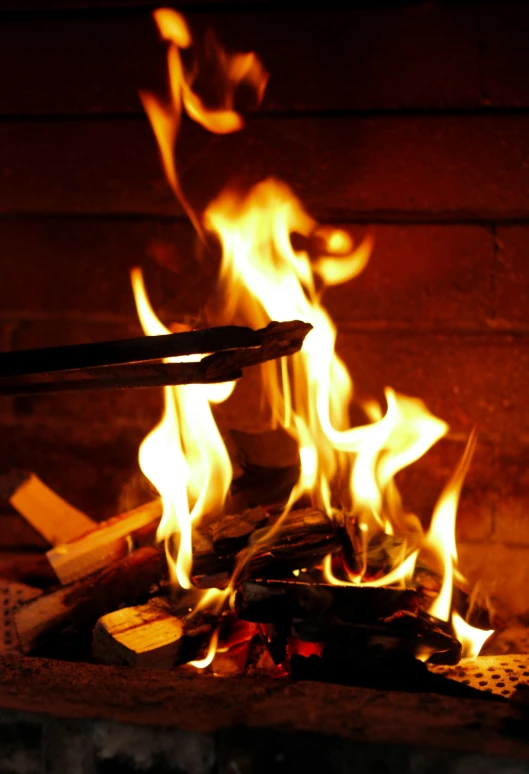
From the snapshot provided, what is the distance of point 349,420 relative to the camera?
269 cm

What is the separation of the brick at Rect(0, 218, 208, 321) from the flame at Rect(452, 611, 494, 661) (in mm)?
1320

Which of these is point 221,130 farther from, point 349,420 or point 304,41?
point 349,420

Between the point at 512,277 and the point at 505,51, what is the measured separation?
0.69 meters

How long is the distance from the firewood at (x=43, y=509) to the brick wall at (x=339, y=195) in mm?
190

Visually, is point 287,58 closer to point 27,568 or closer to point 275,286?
point 275,286

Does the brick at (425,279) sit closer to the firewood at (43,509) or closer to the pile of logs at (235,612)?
the pile of logs at (235,612)

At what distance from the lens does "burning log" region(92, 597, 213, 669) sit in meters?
1.88

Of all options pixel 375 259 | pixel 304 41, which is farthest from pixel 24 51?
pixel 375 259

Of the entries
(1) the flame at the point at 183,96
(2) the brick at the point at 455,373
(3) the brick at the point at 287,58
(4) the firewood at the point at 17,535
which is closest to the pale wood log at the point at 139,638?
(4) the firewood at the point at 17,535

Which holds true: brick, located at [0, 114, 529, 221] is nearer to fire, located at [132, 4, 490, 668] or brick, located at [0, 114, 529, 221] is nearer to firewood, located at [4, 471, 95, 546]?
fire, located at [132, 4, 490, 668]

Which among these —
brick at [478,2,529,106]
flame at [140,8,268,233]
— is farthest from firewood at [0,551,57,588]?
brick at [478,2,529,106]

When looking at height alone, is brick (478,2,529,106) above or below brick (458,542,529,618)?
above

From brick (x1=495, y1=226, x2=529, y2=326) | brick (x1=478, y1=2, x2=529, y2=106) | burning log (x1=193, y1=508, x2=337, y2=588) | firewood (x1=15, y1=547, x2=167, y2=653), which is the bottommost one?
firewood (x1=15, y1=547, x2=167, y2=653)

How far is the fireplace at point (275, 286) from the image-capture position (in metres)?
2.24
